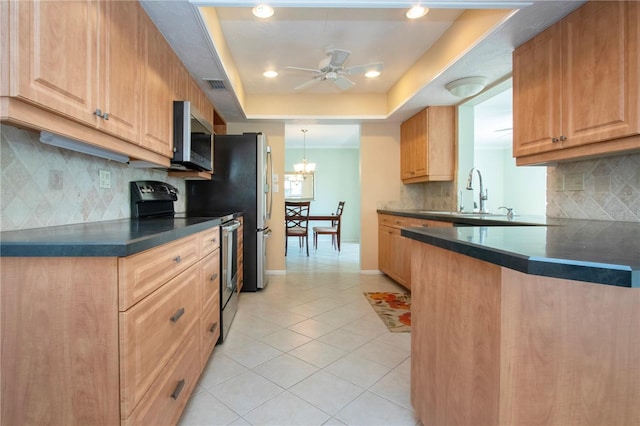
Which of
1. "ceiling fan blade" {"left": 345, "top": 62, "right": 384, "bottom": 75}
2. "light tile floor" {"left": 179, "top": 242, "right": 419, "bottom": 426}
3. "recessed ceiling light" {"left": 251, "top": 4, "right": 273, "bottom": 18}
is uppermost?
"recessed ceiling light" {"left": 251, "top": 4, "right": 273, "bottom": 18}

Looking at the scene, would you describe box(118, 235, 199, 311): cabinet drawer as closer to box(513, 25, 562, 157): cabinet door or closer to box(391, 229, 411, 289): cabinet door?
box(513, 25, 562, 157): cabinet door

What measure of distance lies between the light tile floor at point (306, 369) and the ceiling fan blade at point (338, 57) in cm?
236

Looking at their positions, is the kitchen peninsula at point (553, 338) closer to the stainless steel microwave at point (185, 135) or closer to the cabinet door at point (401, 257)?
the stainless steel microwave at point (185, 135)

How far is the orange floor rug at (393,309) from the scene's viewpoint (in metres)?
2.49

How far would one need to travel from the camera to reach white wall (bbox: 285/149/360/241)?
815cm

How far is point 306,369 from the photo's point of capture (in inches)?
71.6

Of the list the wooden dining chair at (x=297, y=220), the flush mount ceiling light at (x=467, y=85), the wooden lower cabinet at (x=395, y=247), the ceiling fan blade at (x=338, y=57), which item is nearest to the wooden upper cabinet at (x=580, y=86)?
the flush mount ceiling light at (x=467, y=85)

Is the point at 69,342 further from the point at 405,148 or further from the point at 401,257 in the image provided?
the point at 405,148

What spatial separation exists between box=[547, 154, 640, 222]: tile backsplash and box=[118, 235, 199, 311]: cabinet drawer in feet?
8.24

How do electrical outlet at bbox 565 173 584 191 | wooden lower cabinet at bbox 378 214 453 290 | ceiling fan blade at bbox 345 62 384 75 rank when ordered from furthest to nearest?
wooden lower cabinet at bbox 378 214 453 290 < ceiling fan blade at bbox 345 62 384 75 < electrical outlet at bbox 565 173 584 191

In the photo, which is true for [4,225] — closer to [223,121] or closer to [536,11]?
[536,11]

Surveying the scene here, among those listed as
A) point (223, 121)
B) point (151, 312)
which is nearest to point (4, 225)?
point (151, 312)

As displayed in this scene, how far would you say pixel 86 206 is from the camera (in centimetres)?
159

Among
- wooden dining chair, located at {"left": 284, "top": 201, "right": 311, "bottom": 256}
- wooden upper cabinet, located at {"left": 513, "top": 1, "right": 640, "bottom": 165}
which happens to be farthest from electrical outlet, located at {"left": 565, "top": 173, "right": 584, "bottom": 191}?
wooden dining chair, located at {"left": 284, "top": 201, "right": 311, "bottom": 256}
